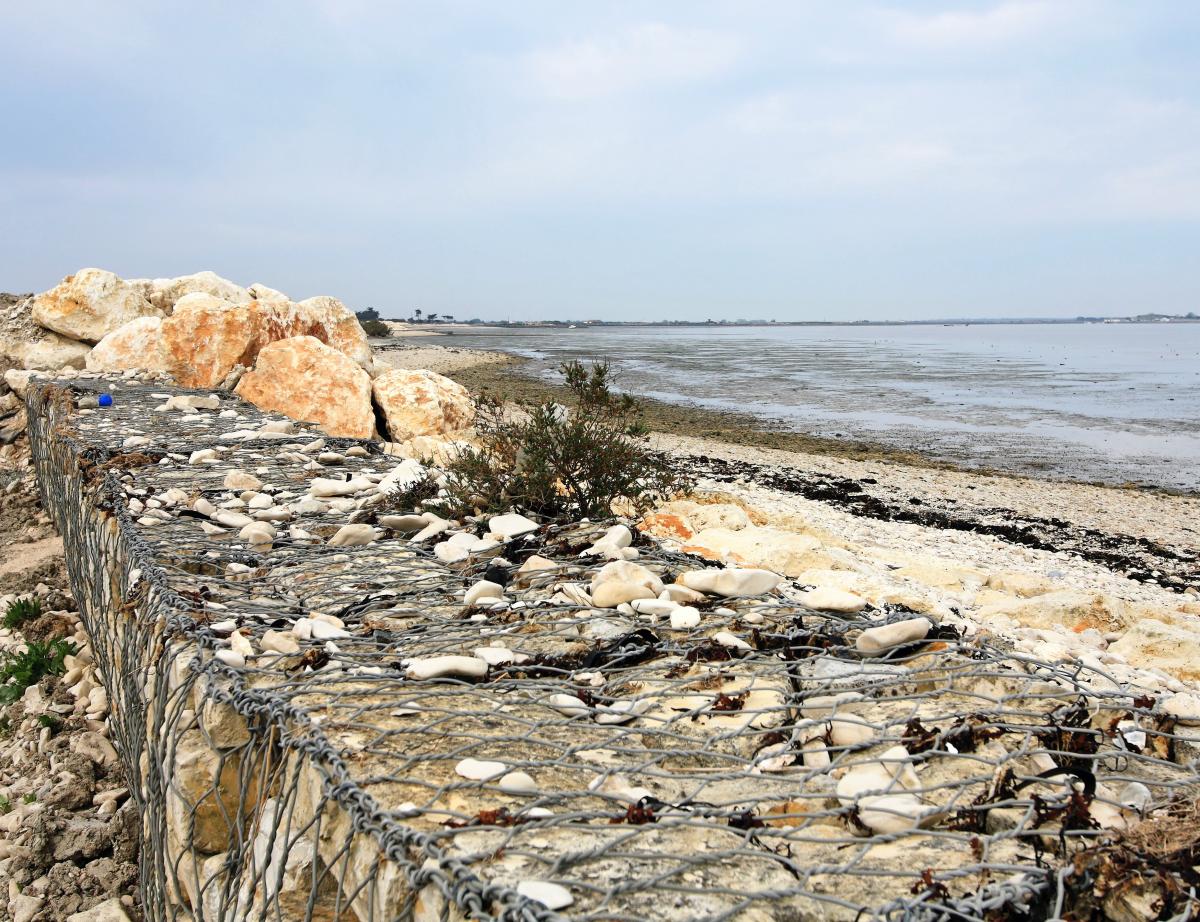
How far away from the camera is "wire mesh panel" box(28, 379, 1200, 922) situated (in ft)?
5.20

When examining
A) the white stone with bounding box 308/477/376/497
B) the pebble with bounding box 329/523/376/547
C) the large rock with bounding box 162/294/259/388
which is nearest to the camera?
the pebble with bounding box 329/523/376/547

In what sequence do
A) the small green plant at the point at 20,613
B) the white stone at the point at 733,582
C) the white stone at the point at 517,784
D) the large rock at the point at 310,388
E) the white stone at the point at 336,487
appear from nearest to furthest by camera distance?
1. the white stone at the point at 517,784
2. the white stone at the point at 733,582
3. the white stone at the point at 336,487
4. the small green plant at the point at 20,613
5. the large rock at the point at 310,388

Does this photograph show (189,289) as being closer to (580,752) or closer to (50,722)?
(50,722)

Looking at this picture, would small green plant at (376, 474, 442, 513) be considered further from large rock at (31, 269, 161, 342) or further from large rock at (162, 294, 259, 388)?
large rock at (31, 269, 161, 342)

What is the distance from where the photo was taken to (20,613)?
5.78 meters

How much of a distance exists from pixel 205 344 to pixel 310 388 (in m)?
2.02

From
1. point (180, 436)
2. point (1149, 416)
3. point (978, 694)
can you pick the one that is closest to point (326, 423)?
point (180, 436)

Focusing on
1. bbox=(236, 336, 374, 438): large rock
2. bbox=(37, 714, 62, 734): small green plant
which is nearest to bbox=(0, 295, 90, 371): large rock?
bbox=(236, 336, 374, 438): large rock

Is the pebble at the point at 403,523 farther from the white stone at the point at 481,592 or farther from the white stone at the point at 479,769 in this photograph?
the white stone at the point at 479,769

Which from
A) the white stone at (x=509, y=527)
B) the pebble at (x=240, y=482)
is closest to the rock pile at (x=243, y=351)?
the pebble at (x=240, y=482)

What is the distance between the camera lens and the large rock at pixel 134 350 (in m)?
11.3

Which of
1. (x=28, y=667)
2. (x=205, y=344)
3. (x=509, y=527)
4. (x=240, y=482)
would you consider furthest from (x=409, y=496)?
(x=205, y=344)

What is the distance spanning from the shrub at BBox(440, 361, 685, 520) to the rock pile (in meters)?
3.78

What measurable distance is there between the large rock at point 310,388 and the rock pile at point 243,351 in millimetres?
13
